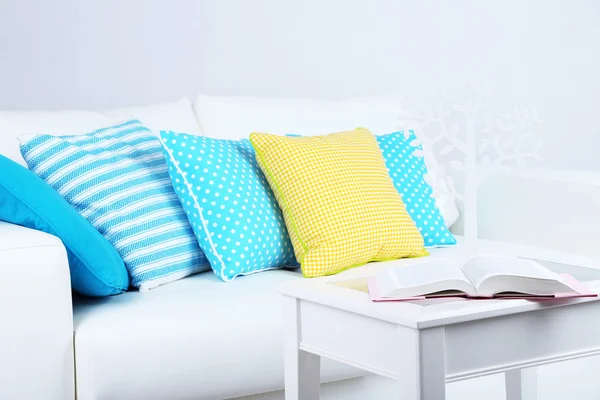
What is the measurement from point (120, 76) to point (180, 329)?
1384 millimetres

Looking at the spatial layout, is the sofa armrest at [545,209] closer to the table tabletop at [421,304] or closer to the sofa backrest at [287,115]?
the sofa backrest at [287,115]

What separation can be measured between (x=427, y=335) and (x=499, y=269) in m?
0.18

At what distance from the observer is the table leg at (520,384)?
1796mm

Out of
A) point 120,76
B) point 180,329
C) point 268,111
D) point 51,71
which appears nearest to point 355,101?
point 268,111

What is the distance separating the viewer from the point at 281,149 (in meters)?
2.15

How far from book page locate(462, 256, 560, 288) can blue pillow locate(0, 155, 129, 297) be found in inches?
30.1

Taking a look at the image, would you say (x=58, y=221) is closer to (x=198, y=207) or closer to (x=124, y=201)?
(x=124, y=201)

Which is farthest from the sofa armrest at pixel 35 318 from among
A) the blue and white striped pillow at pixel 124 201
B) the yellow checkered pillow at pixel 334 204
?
the yellow checkered pillow at pixel 334 204

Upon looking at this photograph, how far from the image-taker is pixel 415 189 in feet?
7.95

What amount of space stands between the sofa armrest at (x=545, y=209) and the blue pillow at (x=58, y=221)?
1310mm

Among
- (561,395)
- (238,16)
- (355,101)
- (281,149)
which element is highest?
(238,16)

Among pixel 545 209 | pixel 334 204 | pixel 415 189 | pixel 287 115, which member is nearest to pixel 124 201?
pixel 334 204

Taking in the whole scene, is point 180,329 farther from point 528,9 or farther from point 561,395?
point 528,9

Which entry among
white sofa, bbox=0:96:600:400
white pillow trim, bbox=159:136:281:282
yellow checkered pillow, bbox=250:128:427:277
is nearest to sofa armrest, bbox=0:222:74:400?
white sofa, bbox=0:96:600:400
